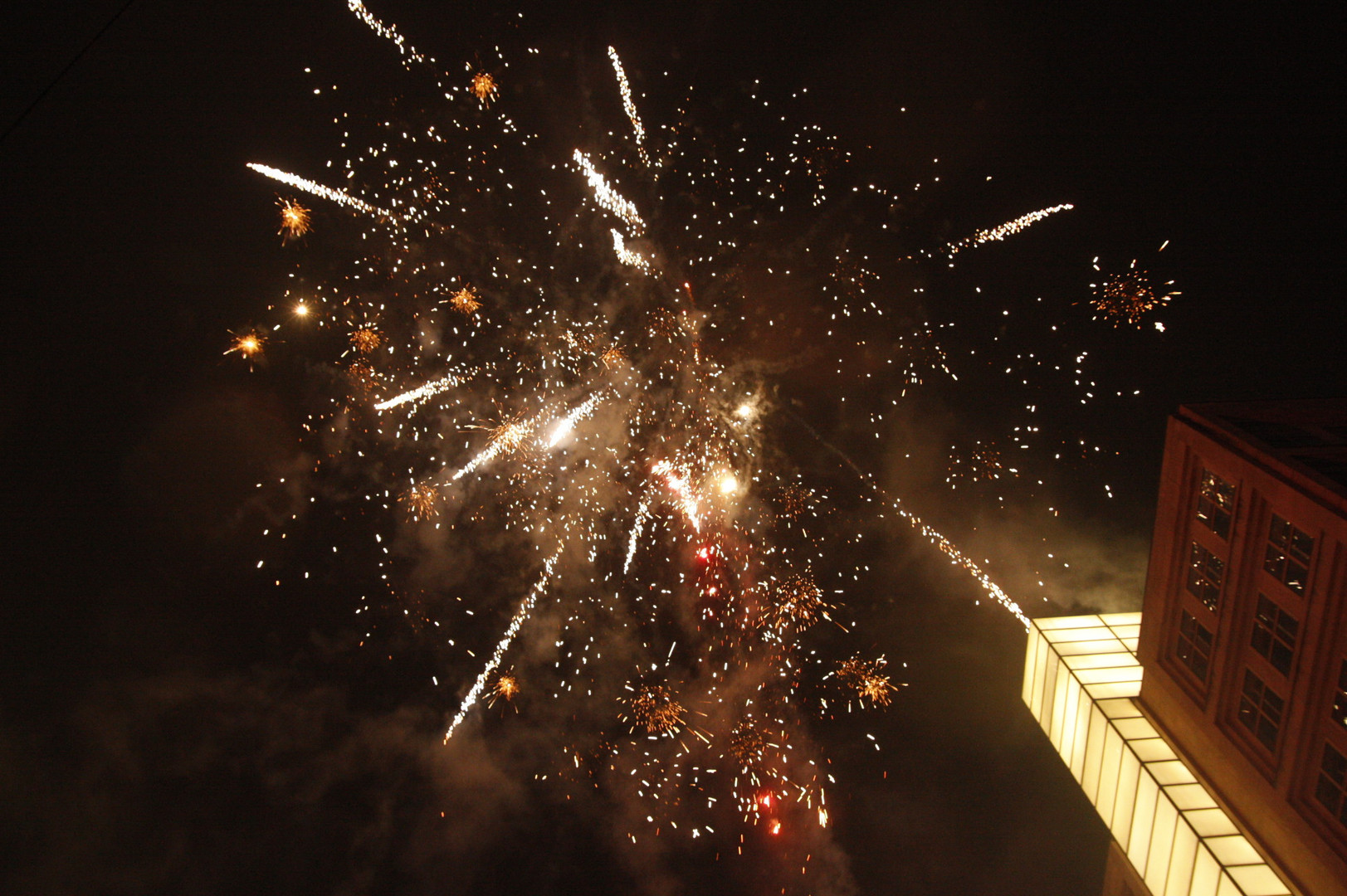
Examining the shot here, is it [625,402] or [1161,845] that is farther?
[625,402]

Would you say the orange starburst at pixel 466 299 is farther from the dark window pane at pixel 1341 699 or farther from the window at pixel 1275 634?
the dark window pane at pixel 1341 699

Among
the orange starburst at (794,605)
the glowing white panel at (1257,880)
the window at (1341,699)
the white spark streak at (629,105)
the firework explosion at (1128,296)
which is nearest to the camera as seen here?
the window at (1341,699)

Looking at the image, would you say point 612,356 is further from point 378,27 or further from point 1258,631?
point 1258,631

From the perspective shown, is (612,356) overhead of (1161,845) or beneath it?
overhead

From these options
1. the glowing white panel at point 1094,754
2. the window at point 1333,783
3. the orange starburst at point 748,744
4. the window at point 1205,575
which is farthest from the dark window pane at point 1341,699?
the orange starburst at point 748,744

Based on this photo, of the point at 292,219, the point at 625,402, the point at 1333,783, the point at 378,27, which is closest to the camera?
the point at 1333,783

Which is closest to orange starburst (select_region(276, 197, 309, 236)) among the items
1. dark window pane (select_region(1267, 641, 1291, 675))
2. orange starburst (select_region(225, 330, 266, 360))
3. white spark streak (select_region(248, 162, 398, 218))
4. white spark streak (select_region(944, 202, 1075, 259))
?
white spark streak (select_region(248, 162, 398, 218))

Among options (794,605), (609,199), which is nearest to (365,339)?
(609,199)

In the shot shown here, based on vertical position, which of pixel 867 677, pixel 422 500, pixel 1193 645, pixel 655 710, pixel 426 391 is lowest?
pixel 655 710

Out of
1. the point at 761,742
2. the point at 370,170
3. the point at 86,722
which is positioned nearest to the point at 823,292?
the point at 370,170
